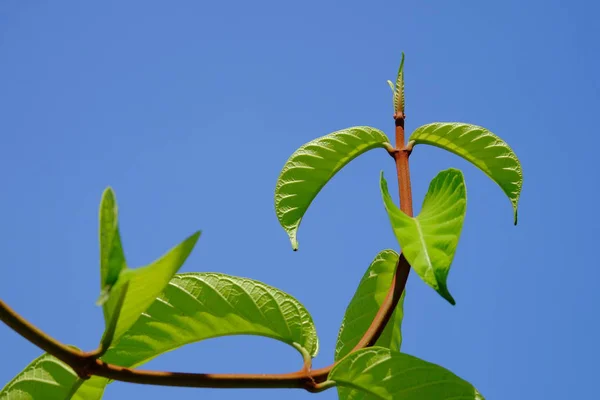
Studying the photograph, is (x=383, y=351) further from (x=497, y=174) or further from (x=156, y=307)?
(x=497, y=174)

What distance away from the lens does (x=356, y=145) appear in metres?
1.42

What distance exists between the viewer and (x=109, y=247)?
2.33ft

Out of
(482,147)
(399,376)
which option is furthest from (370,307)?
(482,147)

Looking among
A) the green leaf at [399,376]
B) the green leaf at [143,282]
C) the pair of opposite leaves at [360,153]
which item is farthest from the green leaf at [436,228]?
the green leaf at [143,282]

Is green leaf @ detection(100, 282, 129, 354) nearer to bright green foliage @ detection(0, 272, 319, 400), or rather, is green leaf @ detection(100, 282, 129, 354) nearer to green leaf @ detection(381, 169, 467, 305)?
bright green foliage @ detection(0, 272, 319, 400)

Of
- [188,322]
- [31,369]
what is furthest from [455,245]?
[31,369]

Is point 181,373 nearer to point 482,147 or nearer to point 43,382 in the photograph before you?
point 43,382

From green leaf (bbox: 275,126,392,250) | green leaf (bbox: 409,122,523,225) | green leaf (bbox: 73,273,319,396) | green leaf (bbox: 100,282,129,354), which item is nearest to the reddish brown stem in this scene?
green leaf (bbox: 100,282,129,354)

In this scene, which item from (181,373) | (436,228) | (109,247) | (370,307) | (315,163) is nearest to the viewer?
(109,247)

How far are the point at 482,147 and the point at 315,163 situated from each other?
361 mm

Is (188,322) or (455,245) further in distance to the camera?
(188,322)

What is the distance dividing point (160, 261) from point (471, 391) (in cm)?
50

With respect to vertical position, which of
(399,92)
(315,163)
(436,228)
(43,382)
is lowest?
(43,382)

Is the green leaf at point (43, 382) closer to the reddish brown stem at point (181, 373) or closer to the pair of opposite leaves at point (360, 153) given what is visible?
the reddish brown stem at point (181, 373)
